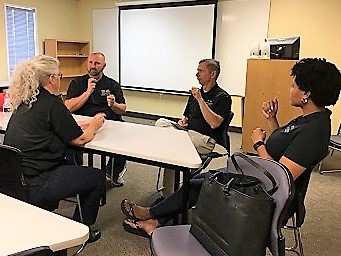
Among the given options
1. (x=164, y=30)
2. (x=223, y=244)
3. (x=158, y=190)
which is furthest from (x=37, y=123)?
(x=164, y=30)

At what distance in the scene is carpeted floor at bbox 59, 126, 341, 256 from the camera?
241 cm

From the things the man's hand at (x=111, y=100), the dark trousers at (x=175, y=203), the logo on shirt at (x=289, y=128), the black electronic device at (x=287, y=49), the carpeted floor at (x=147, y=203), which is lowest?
the carpeted floor at (x=147, y=203)

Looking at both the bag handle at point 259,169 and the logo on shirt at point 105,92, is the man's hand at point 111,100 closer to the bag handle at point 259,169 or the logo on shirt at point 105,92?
the logo on shirt at point 105,92

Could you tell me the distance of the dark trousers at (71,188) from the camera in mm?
2057

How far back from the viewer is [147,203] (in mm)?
3123

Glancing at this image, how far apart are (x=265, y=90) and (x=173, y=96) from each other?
282 centimetres

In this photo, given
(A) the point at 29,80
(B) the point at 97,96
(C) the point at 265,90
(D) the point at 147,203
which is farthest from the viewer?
(C) the point at 265,90

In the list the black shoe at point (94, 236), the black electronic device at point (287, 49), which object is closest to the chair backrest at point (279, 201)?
the black shoe at point (94, 236)

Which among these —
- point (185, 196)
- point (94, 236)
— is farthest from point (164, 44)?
point (185, 196)

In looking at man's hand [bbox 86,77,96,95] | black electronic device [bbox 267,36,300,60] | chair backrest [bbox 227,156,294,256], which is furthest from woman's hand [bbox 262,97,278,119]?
black electronic device [bbox 267,36,300,60]

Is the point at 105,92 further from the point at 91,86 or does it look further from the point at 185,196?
the point at 185,196

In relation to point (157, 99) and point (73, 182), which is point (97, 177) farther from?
point (157, 99)

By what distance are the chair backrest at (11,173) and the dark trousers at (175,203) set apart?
913 mm

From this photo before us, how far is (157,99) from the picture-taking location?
7.18m
